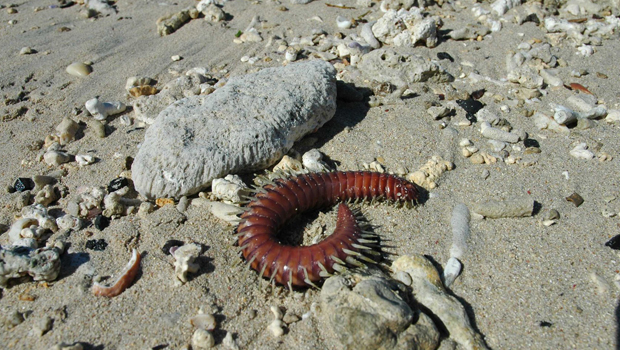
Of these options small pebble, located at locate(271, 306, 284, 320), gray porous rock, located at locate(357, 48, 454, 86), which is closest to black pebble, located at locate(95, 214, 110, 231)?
small pebble, located at locate(271, 306, 284, 320)

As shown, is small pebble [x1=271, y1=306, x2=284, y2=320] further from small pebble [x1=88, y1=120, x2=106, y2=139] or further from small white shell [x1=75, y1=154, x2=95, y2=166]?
small pebble [x1=88, y1=120, x2=106, y2=139]

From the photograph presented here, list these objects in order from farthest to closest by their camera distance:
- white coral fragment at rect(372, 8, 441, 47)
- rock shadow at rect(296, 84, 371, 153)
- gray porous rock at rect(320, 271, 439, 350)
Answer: white coral fragment at rect(372, 8, 441, 47) → rock shadow at rect(296, 84, 371, 153) → gray porous rock at rect(320, 271, 439, 350)

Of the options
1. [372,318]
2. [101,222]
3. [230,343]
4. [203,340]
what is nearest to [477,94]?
[372,318]

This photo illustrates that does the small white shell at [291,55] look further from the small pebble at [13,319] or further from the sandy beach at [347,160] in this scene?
the small pebble at [13,319]

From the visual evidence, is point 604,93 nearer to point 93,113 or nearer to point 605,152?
point 605,152

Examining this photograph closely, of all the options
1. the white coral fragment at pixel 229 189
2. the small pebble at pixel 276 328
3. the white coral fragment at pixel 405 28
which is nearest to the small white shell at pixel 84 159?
the white coral fragment at pixel 229 189
